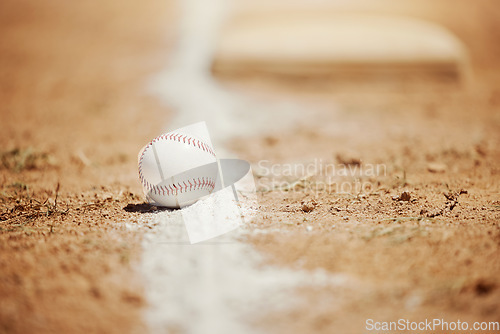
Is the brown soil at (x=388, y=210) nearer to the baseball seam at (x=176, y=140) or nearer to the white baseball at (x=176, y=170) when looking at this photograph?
the white baseball at (x=176, y=170)

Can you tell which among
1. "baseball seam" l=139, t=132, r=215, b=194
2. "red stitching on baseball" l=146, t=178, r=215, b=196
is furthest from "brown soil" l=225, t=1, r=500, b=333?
"baseball seam" l=139, t=132, r=215, b=194

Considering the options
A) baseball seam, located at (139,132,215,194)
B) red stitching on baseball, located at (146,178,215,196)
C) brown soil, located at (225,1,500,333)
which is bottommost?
brown soil, located at (225,1,500,333)

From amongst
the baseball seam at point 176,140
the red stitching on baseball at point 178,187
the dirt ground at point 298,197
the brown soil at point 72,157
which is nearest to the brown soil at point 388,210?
the dirt ground at point 298,197

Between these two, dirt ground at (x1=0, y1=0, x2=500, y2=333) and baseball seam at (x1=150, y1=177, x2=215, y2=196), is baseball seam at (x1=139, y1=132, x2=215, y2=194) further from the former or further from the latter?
dirt ground at (x1=0, y1=0, x2=500, y2=333)

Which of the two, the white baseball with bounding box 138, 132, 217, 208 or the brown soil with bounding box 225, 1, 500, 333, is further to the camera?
the white baseball with bounding box 138, 132, 217, 208

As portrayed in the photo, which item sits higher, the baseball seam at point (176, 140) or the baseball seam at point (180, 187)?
the baseball seam at point (176, 140)

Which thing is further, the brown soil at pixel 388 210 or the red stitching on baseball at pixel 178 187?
the red stitching on baseball at pixel 178 187
